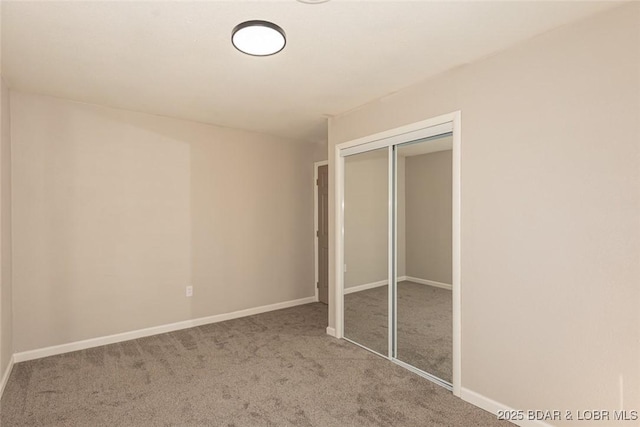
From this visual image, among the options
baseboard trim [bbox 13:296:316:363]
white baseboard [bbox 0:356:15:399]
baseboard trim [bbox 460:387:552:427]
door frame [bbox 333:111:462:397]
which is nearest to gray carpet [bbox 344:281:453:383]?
door frame [bbox 333:111:462:397]

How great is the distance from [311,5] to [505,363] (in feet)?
8.10

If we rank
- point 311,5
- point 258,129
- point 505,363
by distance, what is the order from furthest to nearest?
point 258,129
point 505,363
point 311,5

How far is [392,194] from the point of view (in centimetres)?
315

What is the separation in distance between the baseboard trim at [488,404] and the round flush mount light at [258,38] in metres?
2.67

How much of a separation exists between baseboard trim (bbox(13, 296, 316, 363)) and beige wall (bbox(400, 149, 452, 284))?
2359 millimetres

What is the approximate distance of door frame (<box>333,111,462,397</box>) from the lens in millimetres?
2520

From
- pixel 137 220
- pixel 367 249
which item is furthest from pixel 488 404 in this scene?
pixel 137 220

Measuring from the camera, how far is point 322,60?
2.41m

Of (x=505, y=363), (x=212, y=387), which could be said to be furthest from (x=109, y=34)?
(x=505, y=363)

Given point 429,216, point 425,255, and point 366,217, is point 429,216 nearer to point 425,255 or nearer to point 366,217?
point 425,255

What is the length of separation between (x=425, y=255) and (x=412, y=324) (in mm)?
640

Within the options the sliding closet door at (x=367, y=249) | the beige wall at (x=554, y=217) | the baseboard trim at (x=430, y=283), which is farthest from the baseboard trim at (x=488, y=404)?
the sliding closet door at (x=367, y=249)

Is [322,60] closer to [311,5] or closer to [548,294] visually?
[311,5]

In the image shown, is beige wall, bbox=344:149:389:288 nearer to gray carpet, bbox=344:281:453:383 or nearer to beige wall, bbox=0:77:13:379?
gray carpet, bbox=344:281:453:383
